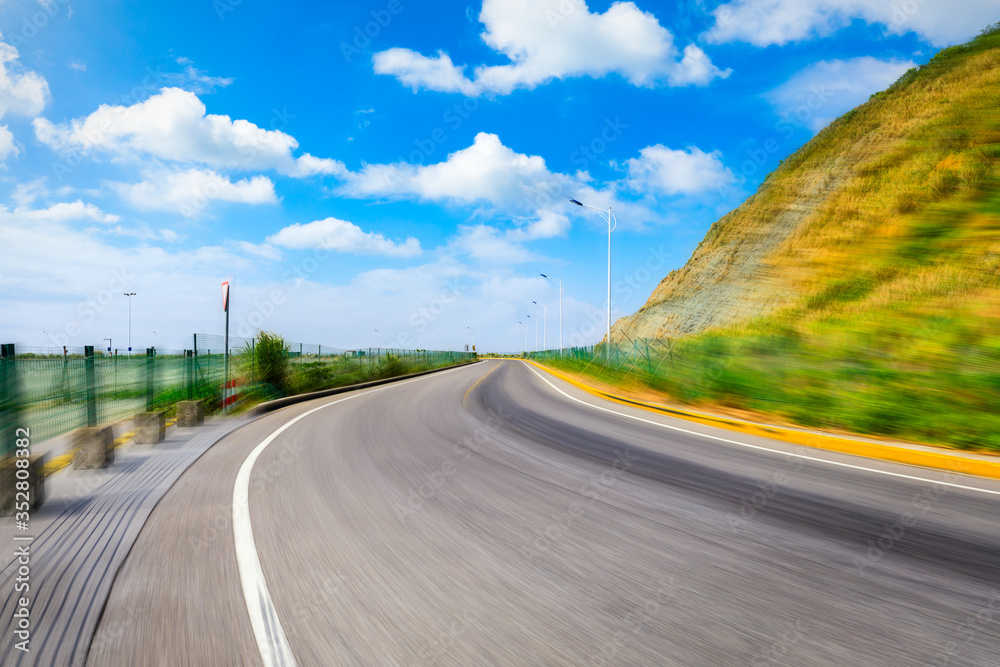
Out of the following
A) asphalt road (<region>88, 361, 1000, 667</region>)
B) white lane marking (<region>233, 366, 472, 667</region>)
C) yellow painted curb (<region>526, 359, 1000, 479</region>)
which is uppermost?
white lane marking (<region>233, 366, 472, 667</region>)

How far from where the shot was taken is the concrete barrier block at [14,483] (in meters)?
4.39

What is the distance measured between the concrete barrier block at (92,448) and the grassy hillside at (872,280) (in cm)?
1174

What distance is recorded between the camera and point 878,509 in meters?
4.89

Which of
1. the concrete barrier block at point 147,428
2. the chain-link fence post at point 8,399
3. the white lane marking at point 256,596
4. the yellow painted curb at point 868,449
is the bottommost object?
the yellow painted curb at point 868,449

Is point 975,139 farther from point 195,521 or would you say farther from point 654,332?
point 195,521

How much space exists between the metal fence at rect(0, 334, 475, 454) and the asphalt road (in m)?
2.46

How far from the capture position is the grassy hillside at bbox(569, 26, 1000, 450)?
30.7 ft

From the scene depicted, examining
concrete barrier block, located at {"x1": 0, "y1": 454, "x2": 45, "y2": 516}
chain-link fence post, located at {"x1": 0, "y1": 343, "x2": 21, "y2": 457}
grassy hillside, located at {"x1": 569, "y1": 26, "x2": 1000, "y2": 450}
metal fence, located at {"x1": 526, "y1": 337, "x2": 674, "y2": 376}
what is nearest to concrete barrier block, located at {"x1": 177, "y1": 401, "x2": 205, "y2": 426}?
chain-link fence post, located at {"x1": 0, "y1": 343, "x2": 21, "y2": 457}

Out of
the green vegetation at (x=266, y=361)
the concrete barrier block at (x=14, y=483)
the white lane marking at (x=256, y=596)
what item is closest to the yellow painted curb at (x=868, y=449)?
the white lane marking at (x=256, y=596)

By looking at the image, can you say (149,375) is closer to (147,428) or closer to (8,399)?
(147,428)

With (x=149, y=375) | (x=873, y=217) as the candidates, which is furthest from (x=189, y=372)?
(x=873, y=217)

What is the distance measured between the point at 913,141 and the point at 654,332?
25.8 meters

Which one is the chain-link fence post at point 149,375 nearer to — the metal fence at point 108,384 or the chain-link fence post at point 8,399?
the metal fence at point 108,384

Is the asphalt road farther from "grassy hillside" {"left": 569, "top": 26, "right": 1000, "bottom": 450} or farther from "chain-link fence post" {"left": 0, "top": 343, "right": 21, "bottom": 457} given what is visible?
"grassy hillside" {"left": 569, "top": 26, "right": 1000, "bottom": 450}
